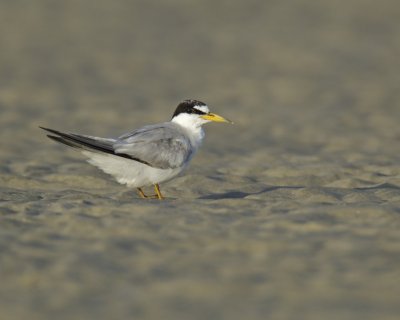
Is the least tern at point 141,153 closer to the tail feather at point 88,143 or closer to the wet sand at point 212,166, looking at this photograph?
the tail feather at point 88,143

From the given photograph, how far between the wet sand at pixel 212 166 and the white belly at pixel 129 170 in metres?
0.23

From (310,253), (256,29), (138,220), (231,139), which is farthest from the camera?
(256,29)

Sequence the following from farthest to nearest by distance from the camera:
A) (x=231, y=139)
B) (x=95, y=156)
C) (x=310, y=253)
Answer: (x=231, y=139), (x=95, y=156), (x=310, y=253)

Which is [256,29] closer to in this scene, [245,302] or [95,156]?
[95,156]

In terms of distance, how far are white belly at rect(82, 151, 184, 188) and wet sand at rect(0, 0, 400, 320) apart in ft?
0.75

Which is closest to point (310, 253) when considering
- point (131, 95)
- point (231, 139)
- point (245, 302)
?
point (245, 302)

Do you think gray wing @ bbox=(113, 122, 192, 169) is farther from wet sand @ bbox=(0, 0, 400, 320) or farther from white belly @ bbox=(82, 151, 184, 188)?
wet sand @ bbox=(0, 0, 400, 320)

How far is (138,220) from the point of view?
22.2ft

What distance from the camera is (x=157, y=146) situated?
779 centimetres

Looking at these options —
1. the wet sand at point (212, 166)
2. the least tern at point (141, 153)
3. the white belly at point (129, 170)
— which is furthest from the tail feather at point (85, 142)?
the wet sand at point (212, 166)

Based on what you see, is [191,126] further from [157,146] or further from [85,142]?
[85,142]

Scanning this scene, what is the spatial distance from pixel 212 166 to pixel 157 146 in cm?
224

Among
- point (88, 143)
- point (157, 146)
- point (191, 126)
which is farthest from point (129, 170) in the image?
point (191, 126)

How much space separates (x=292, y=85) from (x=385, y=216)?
8.34 m
